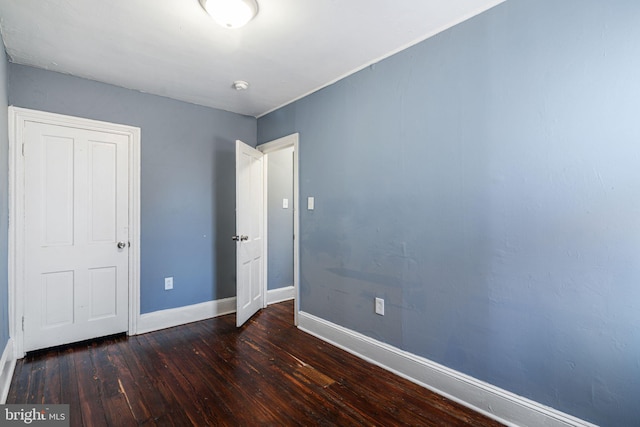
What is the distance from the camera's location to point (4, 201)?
7.45 feet

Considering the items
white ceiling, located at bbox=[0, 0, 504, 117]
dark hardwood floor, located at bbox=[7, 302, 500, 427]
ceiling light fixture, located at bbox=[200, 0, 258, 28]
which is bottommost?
dark hardwood floor, located at bbox=[7, 302, 500, 427]

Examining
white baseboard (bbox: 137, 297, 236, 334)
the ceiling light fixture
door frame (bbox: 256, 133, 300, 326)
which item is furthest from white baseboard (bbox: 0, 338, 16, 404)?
the ceiling light fixture

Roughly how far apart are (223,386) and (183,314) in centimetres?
145

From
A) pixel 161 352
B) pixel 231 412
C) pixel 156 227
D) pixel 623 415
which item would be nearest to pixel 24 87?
pixel 156 227

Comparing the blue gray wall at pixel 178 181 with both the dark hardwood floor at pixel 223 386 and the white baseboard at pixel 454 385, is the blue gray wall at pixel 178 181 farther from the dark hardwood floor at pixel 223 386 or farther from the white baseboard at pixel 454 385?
the white baseboard at pixel 454 385

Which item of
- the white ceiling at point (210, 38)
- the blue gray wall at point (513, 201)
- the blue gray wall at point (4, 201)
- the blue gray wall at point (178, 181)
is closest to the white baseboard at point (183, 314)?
the blue gray wall at point (178, 181)

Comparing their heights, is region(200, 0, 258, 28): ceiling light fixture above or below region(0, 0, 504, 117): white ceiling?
below

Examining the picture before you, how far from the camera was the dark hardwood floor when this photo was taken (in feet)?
5.86

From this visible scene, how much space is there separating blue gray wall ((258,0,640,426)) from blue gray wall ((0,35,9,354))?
2529 mm

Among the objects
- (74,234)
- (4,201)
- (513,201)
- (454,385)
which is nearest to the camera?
(513,201)

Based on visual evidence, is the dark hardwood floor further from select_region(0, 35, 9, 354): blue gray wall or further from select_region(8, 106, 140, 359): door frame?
select_region(0, 35, 9, 354): blue gray wall

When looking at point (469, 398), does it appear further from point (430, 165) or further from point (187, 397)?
point (187, 397)
